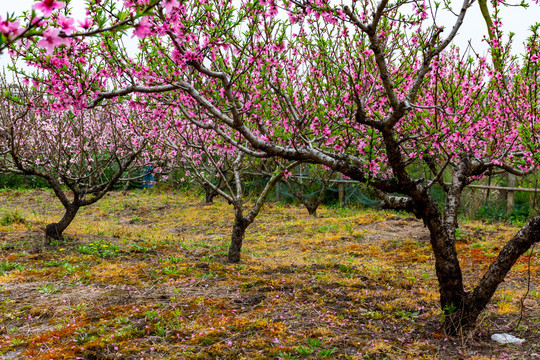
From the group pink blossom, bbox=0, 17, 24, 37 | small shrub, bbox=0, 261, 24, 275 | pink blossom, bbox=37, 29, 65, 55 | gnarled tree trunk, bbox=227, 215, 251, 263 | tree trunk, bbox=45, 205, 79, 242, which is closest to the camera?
pink blossom, bbox=0, 17, 24, 37

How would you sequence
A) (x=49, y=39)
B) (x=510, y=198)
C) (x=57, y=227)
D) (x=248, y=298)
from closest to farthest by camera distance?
(x=49, y=39) < (x=248, y=298) < (x=57, y=227) < (x=510, y=198)

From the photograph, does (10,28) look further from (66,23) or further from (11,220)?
(11,220)

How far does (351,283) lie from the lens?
5.75 m

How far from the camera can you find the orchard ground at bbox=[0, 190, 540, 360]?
12.1ft

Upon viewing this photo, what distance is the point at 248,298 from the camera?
4988 mm

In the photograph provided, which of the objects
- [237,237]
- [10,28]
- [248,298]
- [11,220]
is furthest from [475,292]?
[11,220]

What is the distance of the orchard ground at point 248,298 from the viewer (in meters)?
3.70

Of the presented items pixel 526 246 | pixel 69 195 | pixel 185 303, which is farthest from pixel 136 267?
pixel 69 195

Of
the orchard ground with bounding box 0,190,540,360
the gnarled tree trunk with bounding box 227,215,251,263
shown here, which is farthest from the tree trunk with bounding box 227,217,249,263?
Result: the orchard ground with bounding box 0,190,540,360

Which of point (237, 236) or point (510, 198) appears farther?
point (510, 198)

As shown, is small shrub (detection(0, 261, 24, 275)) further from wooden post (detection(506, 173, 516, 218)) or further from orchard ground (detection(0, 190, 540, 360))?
wooden post (detection(506, 173, 516, 218))

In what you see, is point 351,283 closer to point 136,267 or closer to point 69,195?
point 136,267

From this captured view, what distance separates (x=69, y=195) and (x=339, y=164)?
54.3 ft

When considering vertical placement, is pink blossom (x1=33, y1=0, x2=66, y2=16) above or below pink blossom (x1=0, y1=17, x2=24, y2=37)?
above
